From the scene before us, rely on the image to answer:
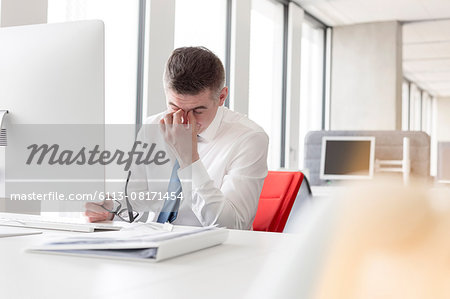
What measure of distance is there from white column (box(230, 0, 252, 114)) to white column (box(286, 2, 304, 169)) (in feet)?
3.48

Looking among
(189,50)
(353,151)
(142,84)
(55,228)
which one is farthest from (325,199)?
(353,151)

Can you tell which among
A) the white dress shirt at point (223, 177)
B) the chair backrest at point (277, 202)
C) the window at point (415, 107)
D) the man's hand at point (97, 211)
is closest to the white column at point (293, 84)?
the white dress shirt at point (223, 177)

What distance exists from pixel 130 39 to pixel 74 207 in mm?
2585

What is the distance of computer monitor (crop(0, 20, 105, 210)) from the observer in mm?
1035

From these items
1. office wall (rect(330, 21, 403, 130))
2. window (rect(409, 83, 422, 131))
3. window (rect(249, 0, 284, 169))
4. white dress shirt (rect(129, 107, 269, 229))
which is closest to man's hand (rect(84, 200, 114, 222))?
white dress shirt (rect(129, 107, 269, 229))

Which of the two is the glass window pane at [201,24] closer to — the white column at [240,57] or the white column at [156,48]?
the white column at [240,57]

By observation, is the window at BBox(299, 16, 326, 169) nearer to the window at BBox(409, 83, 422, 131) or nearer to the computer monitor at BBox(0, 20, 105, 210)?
the window at BBox(409, 83, 422, 131)

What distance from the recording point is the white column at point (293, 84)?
18.8 ft

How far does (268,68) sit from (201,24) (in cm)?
135

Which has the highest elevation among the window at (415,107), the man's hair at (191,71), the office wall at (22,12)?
the window at (415,107)

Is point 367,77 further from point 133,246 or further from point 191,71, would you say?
point 133,246

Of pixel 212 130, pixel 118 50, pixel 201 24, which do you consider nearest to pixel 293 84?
pixel 201 24

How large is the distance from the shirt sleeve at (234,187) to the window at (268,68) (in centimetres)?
356

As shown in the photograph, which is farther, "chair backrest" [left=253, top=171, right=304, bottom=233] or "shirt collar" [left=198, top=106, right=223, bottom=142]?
"shirt collar" [left=198, top=106, right=223, bottom=142]
